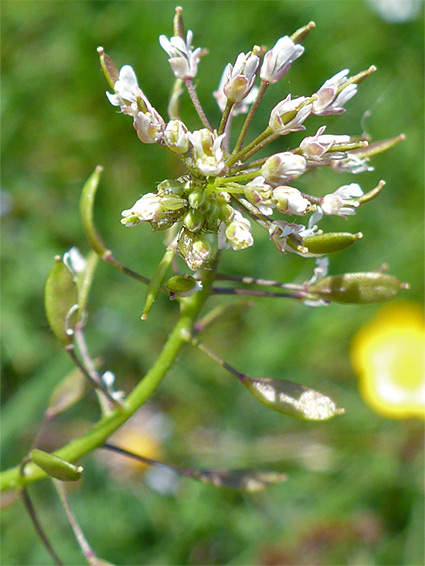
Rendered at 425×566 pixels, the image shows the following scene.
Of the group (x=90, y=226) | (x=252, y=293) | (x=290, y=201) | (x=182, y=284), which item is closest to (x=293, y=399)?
(x=252, y=293)

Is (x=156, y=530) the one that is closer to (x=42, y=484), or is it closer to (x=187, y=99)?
(x=42, y=484)

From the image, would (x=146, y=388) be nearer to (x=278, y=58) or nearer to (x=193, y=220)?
(x=193, y=220)

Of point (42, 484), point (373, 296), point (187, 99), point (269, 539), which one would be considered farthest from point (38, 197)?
point (373, 296)

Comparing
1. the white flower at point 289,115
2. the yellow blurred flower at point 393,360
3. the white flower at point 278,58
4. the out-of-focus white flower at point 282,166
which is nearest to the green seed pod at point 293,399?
the out-of-focus white flower at point 282,166

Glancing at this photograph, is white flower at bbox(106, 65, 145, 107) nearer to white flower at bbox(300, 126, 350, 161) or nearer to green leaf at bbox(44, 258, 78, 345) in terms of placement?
white flower at bbox(300, 126, 350, 161)

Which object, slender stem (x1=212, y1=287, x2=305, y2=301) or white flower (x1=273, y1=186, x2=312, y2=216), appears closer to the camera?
white flower (x1=273, y1=186, x2=312, y2=216)

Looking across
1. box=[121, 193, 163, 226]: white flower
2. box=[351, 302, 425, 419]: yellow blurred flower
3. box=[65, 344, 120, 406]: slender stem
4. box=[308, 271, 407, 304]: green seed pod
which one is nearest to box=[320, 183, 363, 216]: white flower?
box=[308, 271, 407, 304]: green seed pod
